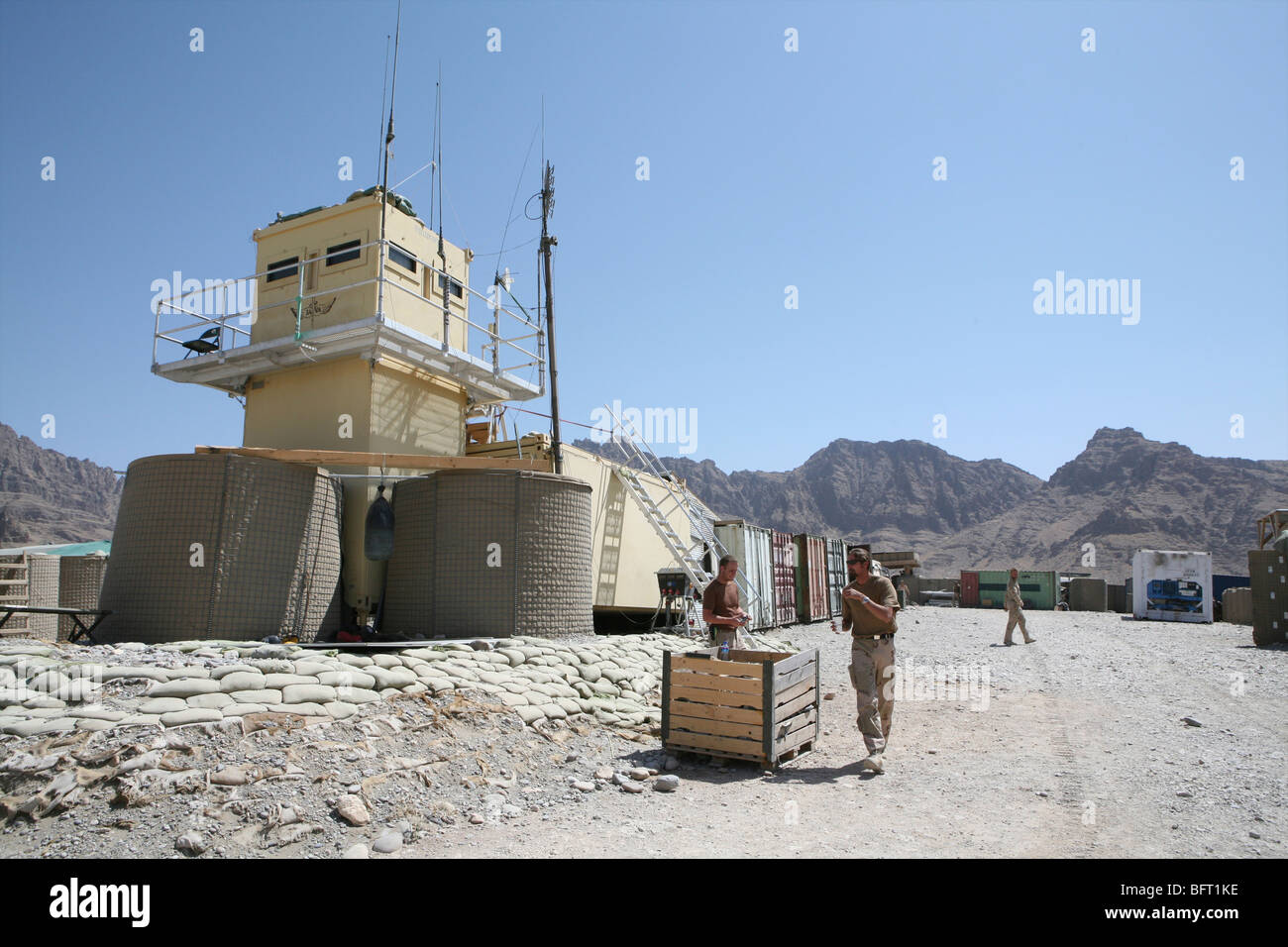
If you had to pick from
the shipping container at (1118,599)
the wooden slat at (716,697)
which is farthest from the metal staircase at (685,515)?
the shipping container at (1118,599)

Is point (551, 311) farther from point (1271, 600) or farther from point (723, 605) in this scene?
point (1271, 600)

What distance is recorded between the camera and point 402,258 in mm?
13531

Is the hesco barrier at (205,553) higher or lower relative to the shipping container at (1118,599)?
higher

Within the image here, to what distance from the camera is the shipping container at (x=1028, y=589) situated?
37.7 meters

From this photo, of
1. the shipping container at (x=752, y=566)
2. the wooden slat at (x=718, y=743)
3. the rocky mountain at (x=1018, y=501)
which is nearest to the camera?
the wooden slat at (x=718, y=743)

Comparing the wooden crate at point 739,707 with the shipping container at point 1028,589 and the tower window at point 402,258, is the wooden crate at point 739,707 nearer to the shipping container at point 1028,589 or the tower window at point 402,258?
the tower window at point 402,258

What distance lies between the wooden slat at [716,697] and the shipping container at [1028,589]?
33.7m

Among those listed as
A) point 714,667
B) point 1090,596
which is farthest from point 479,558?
point 1090,596

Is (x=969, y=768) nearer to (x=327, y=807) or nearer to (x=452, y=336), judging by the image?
(x=327, y=807)

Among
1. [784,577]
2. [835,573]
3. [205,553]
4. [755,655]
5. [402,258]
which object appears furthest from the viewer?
[835,573]

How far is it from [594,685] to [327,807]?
170 inches

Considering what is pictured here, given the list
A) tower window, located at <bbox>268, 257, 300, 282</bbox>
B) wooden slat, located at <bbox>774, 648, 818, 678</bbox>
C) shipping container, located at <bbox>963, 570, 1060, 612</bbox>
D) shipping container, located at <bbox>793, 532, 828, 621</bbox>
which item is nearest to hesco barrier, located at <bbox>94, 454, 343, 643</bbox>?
tower window, located at <bbox>268, 257, 300, 282</bbox>

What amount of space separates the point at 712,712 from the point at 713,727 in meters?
0.14

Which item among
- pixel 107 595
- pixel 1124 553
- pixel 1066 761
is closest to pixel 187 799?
pixel 107 595
